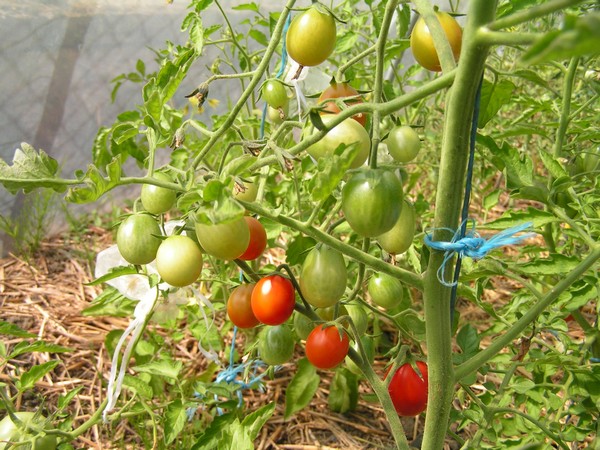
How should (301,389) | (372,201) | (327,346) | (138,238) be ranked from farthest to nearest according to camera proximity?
(301,389)
(327,346)
(138,238)
(372,201)

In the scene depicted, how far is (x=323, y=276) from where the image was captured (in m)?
0.71

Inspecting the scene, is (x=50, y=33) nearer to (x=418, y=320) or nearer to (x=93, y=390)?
(x=93, y=390)

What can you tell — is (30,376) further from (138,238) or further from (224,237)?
(224,237)

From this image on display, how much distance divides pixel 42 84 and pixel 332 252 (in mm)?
1864

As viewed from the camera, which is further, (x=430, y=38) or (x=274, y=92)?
(x=274, y=92)

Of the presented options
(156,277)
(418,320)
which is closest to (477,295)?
(418,320)

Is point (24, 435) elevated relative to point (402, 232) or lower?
lower

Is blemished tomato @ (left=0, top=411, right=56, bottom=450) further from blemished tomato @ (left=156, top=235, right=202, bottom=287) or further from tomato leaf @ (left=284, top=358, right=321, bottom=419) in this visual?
tomato leaf @ (left=284, top=358, right=321, bottom=419)

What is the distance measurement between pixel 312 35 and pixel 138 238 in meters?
0.34

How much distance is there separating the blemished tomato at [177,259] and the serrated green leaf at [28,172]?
0.14m

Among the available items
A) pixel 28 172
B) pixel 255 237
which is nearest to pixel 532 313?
pixel 255 237

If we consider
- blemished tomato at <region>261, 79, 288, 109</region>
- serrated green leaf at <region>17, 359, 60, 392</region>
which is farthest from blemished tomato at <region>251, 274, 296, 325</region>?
→ serrated green leaf at <region>17, 359, 60, 392</region>

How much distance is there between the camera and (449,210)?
0.63 m

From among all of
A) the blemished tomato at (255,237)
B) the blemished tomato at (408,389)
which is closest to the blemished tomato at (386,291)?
the blemished tomato at (408,389)
